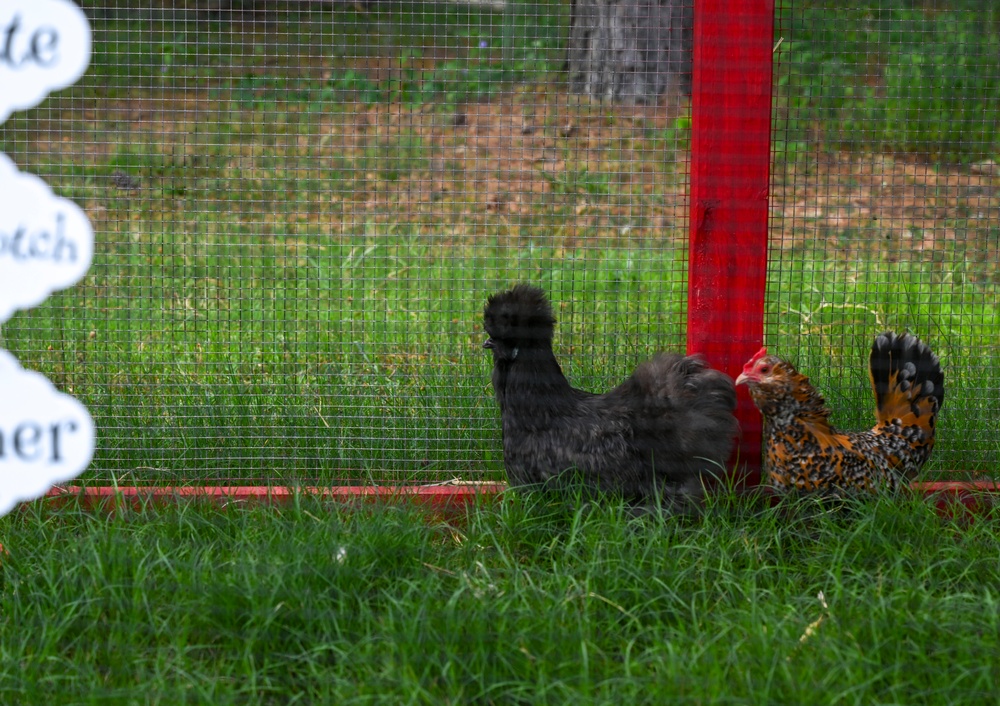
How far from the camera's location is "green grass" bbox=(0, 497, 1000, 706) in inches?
83.0

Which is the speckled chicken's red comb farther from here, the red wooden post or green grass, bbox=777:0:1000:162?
green grass, bbox=777:0:1000:162

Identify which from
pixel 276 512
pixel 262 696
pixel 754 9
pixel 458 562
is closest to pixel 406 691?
pixel 262 696

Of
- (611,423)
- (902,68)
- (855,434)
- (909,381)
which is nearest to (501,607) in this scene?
(611,423)

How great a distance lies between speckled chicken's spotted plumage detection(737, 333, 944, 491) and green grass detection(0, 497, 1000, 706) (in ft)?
0.40

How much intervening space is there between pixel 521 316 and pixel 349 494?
741mm

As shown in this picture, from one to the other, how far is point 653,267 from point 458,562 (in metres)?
3.38

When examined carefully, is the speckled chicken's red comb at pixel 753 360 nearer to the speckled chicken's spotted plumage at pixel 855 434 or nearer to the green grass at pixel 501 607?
the speckled chicken's spotted plumage at pixel 855 434

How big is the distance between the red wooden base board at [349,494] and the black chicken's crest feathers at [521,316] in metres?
0.47

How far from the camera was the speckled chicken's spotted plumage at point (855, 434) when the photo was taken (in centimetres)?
295

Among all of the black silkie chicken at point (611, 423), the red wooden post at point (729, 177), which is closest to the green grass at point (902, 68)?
the red wooden post at point (729, 177)

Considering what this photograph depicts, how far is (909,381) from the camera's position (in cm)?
303

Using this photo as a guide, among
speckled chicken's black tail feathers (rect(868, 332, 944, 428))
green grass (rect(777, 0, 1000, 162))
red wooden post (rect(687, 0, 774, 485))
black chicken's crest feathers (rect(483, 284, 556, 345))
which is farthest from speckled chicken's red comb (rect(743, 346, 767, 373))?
green grass (rect(777, 0, 1000, 162))

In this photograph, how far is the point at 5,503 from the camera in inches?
91.3

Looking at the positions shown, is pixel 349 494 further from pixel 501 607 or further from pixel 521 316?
pixel 501 607
